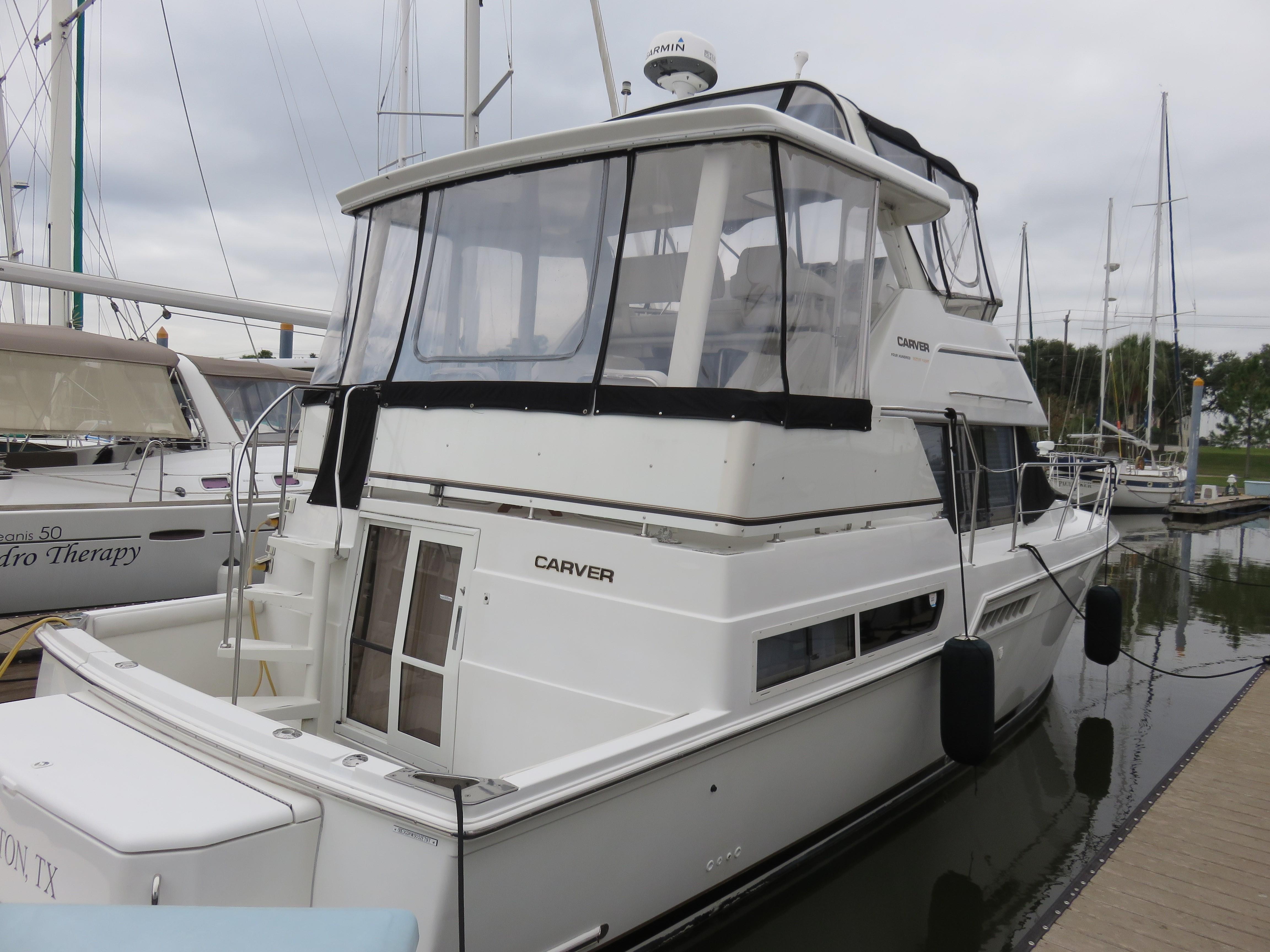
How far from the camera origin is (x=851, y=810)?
388 cm

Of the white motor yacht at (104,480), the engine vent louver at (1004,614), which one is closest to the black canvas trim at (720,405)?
the engine vent louver at (1004,614)

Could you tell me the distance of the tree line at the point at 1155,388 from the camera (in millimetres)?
31062

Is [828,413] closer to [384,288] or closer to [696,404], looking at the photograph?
[696,404]

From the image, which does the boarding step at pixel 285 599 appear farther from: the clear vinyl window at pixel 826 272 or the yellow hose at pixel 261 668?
the clear vinyl window at pixel 826 272

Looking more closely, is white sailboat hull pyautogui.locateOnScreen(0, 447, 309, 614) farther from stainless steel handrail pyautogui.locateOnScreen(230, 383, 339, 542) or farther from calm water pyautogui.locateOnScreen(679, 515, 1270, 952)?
calm water pyautogui.locateOnScreen(679, 515, 1270, 952)

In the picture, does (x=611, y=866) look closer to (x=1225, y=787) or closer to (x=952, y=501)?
(x=952, y=501)

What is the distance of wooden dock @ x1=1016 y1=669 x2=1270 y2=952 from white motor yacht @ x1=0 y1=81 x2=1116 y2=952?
2.77ft

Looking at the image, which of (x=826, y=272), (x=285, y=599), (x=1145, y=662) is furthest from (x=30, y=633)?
(x=1145, y=662)

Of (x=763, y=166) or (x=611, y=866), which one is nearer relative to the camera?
(x=611, y=866)

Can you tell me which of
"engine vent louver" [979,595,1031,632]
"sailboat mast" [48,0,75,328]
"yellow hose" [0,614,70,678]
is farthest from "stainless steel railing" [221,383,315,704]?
"sailboat mast" [48,0,75,328]

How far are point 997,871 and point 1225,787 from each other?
1644mm

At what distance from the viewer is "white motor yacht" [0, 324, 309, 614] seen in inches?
287

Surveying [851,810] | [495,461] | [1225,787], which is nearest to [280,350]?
[495,461]

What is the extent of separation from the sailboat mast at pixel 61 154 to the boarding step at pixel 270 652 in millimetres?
7028
